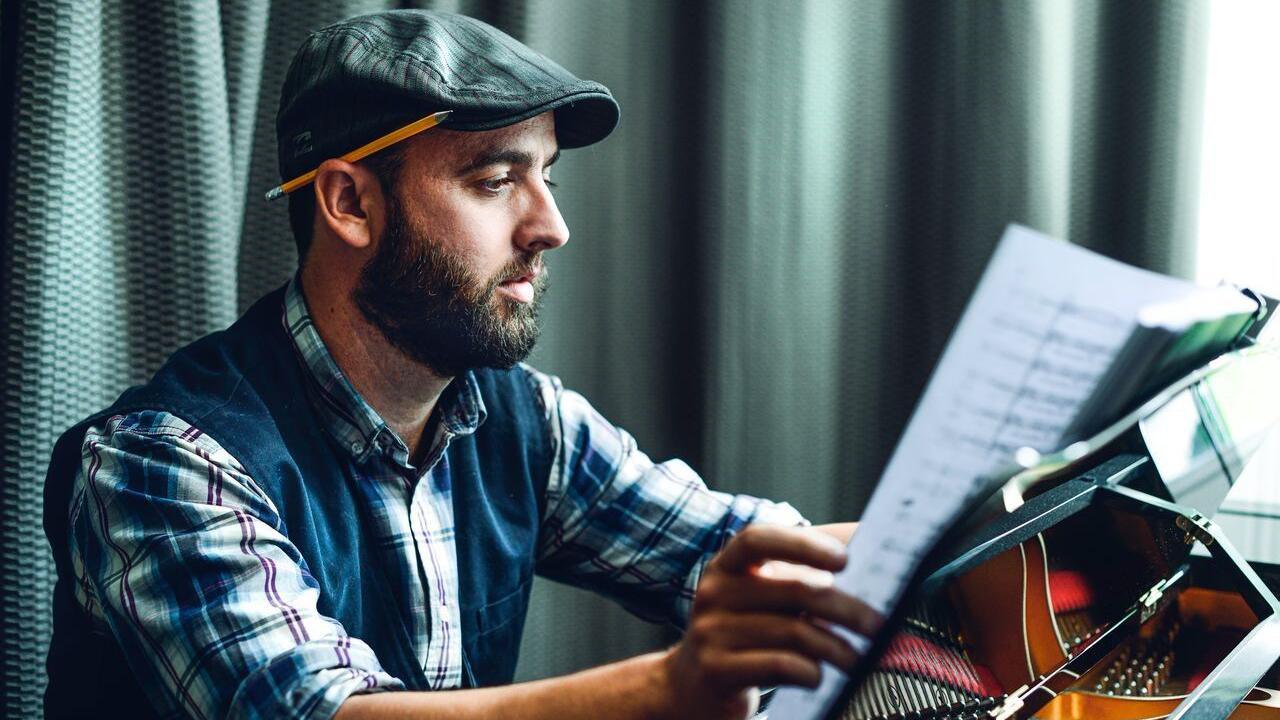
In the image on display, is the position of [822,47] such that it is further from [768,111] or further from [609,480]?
[609,480]

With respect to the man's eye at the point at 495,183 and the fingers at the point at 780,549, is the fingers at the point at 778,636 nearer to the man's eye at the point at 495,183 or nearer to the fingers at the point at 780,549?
Answer: the fingers at the point at 780,549

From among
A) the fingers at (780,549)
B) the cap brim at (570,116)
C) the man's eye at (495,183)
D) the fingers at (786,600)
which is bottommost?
the fingers at (786,600)

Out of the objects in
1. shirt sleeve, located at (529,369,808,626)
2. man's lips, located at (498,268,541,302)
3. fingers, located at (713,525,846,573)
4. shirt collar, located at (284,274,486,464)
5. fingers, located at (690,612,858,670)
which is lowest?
shirt sleeve, located at (529,369,808,626)

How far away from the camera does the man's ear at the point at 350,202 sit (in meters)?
0.95

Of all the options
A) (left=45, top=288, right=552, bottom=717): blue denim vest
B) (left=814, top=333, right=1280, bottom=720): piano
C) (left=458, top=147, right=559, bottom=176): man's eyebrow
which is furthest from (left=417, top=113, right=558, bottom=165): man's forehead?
(left=814, top=333, right=1280, bottom=720): piano

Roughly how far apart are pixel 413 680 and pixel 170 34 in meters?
0.78

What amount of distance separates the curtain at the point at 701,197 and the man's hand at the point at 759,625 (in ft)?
2.55

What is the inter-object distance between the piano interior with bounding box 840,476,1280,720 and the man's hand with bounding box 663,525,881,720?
0.31 meters

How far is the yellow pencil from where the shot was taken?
88 centimetres

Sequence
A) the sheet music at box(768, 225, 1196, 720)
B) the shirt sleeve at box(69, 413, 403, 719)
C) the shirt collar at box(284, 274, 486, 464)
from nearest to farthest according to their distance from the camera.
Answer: the sheet music at box(768, 225, 1196, 720) < the shirt sleeve at box(69, 413, 403, 719) < the shirt collar at box(284, 274, 486, 464)

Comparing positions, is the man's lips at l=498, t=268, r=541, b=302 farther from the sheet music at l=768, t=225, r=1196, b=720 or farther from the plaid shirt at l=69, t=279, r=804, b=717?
the sheet music at l=768, t=225, r=1196, b=720

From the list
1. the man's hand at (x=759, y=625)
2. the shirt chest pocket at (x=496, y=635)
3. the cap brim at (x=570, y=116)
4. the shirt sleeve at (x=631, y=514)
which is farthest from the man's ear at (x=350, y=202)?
the man's hand at (x=759, y=625)

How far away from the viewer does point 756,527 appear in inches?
20.2

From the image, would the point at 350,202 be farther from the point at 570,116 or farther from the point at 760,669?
the point at 760,669
